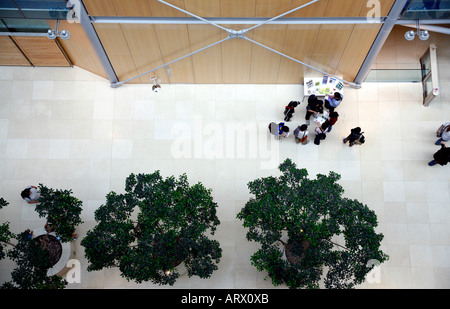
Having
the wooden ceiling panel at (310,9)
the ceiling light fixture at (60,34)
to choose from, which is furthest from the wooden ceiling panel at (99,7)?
the wooden ceiling panel at (310,9)

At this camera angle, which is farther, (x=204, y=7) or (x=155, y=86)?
(x=155, y=86)

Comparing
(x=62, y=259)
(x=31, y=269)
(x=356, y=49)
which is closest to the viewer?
(x=31, y=269)

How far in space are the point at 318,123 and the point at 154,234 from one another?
635 cm

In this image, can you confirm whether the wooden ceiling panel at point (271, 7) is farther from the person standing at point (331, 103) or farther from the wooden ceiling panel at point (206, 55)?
the person standing at point (331, 103)

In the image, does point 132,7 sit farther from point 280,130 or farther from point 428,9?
point 428,9

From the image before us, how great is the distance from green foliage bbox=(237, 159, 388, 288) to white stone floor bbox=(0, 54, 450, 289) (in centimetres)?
255

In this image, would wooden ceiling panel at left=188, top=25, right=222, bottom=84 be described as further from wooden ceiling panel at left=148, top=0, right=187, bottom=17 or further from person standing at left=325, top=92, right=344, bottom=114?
person standing at left=325, top=92, right=344, bottom=114

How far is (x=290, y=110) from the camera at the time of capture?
1183cm

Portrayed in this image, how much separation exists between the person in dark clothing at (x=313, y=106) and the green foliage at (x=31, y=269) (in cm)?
867

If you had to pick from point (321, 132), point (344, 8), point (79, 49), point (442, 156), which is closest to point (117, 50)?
point (79, 49)
